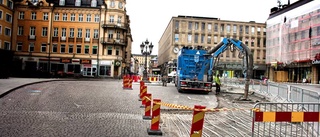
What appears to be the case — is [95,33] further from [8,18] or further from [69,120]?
[69,120]

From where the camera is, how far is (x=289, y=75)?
48.8 metres

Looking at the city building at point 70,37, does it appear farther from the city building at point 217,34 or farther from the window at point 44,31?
the city building at point 217,34

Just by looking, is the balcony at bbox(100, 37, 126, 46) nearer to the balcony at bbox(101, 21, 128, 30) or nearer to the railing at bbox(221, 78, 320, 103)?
the balcony at bbox(101, 21, 128, 30)

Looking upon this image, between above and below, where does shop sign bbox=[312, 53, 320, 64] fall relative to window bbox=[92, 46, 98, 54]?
below

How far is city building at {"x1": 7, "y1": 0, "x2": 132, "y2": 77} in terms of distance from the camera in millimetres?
50656

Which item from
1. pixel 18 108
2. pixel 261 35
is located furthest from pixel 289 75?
pixel 18 108

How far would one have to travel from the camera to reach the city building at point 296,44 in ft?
133

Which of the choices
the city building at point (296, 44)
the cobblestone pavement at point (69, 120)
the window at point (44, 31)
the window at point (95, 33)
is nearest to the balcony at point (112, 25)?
the window at point (95, 33)

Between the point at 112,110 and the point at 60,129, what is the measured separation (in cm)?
385

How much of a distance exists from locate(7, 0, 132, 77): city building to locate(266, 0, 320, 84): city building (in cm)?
2657

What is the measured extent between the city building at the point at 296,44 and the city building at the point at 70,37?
87.2 ft

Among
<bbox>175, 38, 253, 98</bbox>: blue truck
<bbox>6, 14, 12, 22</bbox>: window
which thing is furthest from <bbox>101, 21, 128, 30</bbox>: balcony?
<bbox>175, 38, 253, 98</bbox>: blue truck

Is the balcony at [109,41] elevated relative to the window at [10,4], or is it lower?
lower

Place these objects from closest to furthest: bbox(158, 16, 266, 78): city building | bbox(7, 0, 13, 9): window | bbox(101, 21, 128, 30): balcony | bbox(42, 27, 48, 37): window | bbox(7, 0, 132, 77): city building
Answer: bbox(7, 0, 13, 9): window < bbox(7, 0, 132, 77): city building < bbox(101, 21, 128, 30): balcony < bbox(42, 27, 48, 37): window < bbox(158, 16, 266, 78): city building
